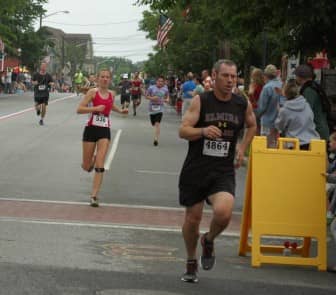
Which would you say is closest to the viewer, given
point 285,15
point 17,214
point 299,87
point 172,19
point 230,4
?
point 17,214

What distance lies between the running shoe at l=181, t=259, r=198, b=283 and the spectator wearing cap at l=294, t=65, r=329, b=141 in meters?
4.46

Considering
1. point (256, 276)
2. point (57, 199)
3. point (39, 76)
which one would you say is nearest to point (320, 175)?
point (256, 276)

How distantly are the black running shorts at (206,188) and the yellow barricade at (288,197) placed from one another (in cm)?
97

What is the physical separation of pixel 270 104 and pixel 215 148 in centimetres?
722

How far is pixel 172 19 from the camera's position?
40.4 m

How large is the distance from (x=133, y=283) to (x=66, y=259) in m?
1.04

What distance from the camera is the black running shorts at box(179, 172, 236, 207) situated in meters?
7.00

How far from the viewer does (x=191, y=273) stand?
7.05 meters

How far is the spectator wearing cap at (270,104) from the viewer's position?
1384 cm

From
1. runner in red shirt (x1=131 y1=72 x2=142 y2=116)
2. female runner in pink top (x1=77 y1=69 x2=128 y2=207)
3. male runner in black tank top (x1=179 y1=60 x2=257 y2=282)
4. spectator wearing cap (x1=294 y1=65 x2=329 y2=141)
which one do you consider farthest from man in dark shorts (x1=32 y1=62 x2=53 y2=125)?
male runner in black tank top (x1=179 y1=60 x2=257 y2=282)

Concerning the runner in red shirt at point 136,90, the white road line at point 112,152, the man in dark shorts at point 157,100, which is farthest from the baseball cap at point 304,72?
the runner in red shirt at point 136,90

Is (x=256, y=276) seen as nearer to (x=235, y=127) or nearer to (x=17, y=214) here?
(x=235, y=127)

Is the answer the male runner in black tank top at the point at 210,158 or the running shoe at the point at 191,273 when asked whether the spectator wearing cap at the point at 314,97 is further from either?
the running shoe at the point at 191,273

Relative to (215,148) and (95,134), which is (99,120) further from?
(215,148)
